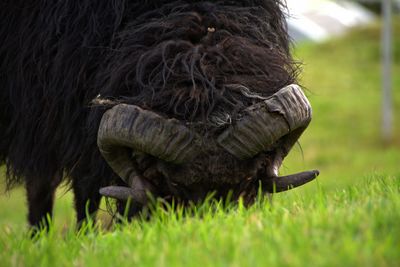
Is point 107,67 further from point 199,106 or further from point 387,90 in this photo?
point 387,90

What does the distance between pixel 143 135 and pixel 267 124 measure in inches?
32.3

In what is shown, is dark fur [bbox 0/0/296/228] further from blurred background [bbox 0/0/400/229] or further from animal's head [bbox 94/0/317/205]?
blurred background [bbox 0/0/400/229]

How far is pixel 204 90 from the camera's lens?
545cm

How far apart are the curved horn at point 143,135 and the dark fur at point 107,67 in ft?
0.47

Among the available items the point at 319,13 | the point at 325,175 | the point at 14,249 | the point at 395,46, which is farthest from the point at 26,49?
the point at 319,13

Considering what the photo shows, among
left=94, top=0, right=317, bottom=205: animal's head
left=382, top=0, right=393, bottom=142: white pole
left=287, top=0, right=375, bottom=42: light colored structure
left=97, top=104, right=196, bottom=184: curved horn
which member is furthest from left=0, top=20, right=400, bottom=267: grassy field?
left=287, top=0, right=375, bottom=42: light colored structure

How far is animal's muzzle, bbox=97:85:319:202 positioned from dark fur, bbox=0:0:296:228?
0.13 metres

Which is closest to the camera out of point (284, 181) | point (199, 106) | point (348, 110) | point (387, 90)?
point (199, 106)

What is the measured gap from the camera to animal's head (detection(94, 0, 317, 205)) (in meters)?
5.33

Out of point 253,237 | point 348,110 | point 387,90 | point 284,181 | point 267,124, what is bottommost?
point 348,110

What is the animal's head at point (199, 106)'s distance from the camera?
533 centimetres

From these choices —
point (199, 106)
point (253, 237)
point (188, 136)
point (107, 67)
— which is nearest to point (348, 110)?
point (107, 67)

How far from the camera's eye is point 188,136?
5.29 meters

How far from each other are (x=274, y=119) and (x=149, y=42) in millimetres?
1171
